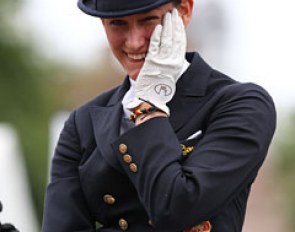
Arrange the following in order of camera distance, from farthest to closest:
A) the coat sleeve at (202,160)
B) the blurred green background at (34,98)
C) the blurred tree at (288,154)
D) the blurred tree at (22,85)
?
the blurred tree at (288,154)
the blurred tree at (22,85)
the blurred green background at (34,98)
the coat sleeve at (202,160)

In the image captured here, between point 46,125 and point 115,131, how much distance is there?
792 centimetres

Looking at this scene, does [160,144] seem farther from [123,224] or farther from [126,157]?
[123,224]

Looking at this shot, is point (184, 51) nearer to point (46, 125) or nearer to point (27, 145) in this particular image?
point (27, 145)

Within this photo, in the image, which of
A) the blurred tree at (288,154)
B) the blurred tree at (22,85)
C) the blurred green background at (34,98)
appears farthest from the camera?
the blurred tree at (288,154)

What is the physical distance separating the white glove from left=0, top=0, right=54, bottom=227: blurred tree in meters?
7.16

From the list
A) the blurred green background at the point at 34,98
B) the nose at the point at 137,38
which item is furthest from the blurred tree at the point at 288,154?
the nose at the point at 137,38

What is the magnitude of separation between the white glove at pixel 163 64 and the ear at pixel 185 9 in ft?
0.19

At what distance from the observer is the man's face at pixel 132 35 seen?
3385 millimetres

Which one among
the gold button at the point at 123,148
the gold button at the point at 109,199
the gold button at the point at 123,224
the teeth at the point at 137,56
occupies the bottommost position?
the gold button at the point at 123,224

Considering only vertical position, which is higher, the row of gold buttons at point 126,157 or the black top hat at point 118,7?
the black top hat at point 118,7

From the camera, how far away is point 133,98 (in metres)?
3.55

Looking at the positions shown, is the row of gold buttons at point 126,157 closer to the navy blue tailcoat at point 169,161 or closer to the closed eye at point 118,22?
the navy blue tailcoat at point 169,161

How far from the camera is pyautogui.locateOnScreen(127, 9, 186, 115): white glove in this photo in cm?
337

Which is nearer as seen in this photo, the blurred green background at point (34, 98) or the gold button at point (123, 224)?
the gold button at point (123, 224)
